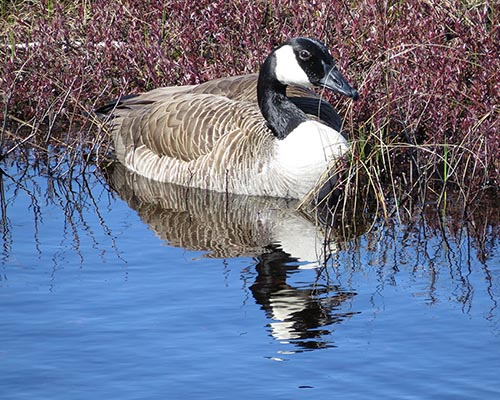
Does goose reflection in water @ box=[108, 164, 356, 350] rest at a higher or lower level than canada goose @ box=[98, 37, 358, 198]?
lower

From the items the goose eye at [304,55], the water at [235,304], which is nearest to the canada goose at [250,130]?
the goose eye at [304,55]

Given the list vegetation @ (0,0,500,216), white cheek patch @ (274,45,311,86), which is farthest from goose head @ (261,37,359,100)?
vegetation @ (0,0,500,216)

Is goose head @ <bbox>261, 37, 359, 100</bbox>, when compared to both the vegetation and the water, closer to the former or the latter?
the vegetation

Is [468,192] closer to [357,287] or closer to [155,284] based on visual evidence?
[357,287]

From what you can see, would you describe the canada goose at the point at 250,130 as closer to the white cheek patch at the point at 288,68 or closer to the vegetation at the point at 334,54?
the white cheek patch at the point at 288,68

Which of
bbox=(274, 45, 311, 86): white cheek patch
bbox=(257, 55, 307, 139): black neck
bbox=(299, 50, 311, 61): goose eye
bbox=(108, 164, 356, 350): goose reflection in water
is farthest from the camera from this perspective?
bbox=(257, 55, 307, 139): black neck

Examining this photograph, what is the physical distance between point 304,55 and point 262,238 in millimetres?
1681

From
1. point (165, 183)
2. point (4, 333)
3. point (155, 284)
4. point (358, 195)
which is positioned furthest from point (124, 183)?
point (4, 333)

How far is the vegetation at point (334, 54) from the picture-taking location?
9305 mm

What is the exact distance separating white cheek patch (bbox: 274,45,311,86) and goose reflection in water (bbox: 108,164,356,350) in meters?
0.95

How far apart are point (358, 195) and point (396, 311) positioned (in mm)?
2538

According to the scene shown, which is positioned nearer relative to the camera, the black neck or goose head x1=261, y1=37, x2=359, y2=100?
goose head x1=261, y1=37, x2=359, y2=100

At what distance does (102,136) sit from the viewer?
10.5 metres

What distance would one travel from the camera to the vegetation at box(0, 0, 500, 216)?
9305 millimetres
